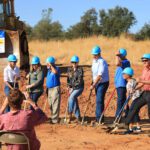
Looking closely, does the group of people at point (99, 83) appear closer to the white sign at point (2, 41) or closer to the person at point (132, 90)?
the person at point (132, 90)

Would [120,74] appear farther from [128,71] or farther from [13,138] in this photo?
[13,138]

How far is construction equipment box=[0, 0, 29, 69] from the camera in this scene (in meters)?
19.9

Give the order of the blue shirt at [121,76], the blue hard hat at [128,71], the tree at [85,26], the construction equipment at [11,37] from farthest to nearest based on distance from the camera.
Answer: the tree at [85,26] < the construction equipment at [11,37] < the blue shirt at [121,76] < the blue hard hat at [128,71]

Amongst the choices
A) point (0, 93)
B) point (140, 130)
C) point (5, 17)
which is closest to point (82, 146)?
point (140, 130)

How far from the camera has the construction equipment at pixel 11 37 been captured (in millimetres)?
19891

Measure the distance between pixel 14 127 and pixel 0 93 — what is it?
1159 centimetres

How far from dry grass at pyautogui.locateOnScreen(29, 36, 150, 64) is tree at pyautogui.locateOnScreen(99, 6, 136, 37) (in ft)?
40.0

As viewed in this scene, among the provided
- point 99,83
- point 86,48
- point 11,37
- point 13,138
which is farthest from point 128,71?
point 86,48

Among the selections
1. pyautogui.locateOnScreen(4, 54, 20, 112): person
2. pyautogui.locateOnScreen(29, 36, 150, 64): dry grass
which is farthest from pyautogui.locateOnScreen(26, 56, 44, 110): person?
pyautogui.locateOnScreen(29, 36, 150, 64): dry grass

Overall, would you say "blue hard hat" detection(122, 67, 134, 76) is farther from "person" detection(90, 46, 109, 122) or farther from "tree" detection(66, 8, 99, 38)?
"tree" detection(66, 8, 99, 38)

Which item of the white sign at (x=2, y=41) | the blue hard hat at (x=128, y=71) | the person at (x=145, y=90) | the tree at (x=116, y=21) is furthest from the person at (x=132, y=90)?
the tree at (x=116, y=21)

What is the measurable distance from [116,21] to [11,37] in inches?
1259

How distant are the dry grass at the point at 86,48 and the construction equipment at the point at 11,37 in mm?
8171

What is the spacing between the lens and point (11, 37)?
2000cm
